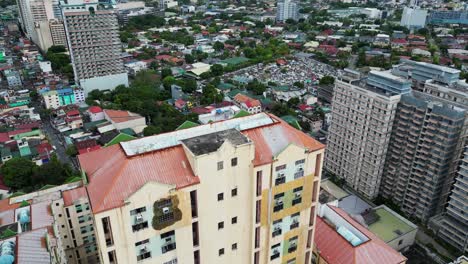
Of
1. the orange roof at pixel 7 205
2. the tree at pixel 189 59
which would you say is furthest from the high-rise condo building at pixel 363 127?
the tree at pixel 189 59

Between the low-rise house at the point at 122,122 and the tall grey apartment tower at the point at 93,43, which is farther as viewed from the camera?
the tall grey apartment tower at the point at 93,43

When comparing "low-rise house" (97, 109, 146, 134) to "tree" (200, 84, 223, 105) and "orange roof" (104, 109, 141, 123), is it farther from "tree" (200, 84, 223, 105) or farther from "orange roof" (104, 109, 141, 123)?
"tree" (200, 84, 223, 105)

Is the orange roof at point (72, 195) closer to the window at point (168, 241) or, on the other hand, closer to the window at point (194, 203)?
the window at point (168, 241)

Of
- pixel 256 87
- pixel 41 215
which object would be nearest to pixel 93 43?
pixel 256 87

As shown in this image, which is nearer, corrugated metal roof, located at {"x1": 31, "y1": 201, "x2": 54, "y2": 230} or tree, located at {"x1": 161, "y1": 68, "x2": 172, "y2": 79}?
corrugated metal roof, located at {"x1": 31, "y1": 201, "x2": 54, "y2": 230}

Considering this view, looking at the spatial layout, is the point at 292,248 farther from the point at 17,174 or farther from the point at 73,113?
the point at 73,113

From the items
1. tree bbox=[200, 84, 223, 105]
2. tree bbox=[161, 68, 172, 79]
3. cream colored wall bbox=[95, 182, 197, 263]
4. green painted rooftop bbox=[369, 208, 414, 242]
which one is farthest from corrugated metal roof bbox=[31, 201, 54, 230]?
tree bbox=[161, 68, 172, 79]
